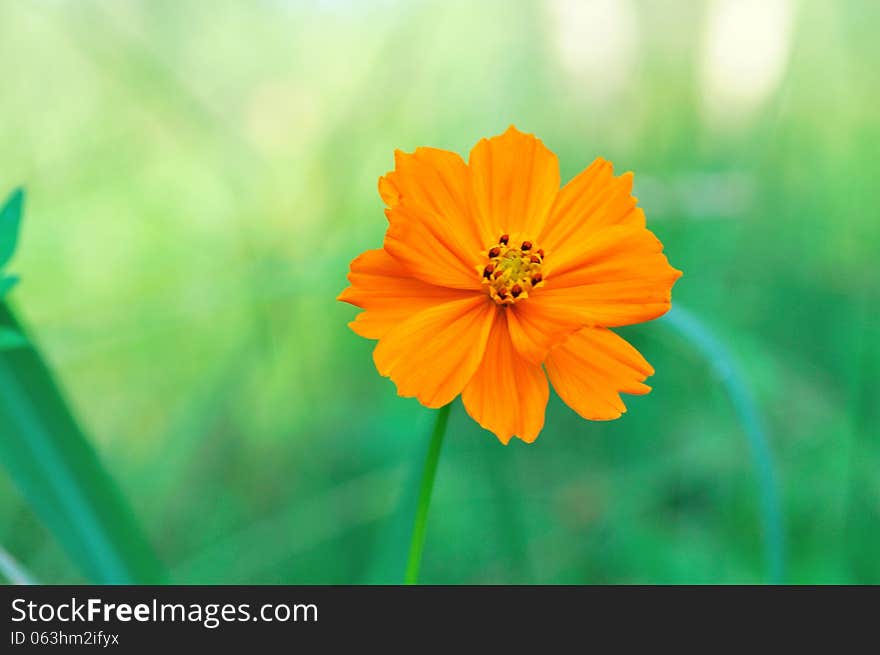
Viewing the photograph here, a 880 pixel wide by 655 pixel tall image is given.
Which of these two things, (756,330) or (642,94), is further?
(642,94)

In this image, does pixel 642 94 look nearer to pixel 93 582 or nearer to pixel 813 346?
pixel 813 346

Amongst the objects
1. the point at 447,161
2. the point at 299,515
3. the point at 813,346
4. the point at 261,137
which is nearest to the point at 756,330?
the point at 813,346

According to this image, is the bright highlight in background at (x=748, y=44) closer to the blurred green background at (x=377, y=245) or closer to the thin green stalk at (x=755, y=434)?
the blurred green background at (x=377, y=245)

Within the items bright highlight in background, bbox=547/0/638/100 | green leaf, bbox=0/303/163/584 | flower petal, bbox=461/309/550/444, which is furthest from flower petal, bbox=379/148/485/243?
bright highlight in background, bbox=547/0/638/100

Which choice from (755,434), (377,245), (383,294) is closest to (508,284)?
(383,294)

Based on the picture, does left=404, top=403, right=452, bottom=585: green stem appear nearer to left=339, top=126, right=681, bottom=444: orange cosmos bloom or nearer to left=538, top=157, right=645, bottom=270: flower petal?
left=339, top=126, right=681, bottom=444: orange cosmos bloom

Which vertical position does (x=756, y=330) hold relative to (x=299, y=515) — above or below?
above


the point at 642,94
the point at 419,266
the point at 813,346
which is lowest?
the point at 419,266

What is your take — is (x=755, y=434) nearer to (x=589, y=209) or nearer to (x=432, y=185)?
(x=589, y=209)
